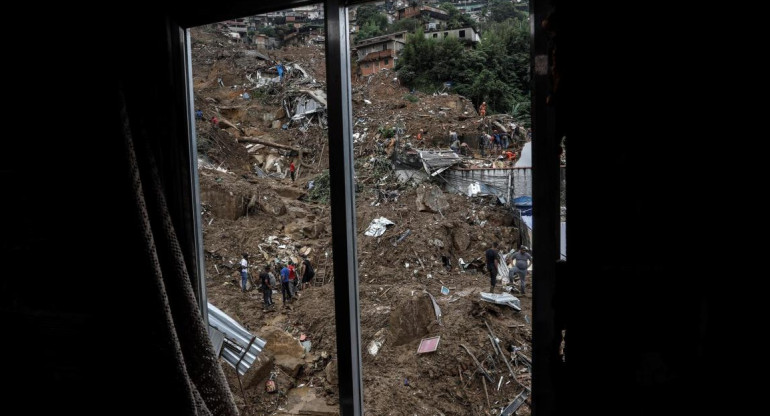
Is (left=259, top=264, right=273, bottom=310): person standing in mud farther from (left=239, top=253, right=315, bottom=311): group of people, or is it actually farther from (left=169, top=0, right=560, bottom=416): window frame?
(left=169, top=0, right=560, bottom=416): window frame

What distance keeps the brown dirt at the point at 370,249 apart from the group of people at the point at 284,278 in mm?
128

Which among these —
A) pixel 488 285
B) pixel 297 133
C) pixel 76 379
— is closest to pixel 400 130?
pixel 297 133

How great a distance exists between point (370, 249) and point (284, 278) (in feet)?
4.75

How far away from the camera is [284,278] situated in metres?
6.77

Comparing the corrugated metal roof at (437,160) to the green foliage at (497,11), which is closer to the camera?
the green foliage at (497,11)

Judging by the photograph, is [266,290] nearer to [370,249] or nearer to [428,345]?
[370,249]

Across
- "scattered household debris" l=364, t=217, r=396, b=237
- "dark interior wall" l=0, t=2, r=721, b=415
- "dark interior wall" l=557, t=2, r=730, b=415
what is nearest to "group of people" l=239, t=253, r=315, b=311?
"scattered household debris" l=364, t=217, r=396, b=237

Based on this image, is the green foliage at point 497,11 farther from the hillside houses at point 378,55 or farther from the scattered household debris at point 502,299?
the scattered household debris at point 502,299

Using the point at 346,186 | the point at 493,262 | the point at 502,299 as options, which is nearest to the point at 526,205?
the point at 346,186

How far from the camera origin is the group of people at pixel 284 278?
6.46 metres

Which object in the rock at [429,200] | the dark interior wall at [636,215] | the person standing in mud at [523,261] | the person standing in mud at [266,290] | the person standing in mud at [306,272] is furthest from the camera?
the rock at [429,200]

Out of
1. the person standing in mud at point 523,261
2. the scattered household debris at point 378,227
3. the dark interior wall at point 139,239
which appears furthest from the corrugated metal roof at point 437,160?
the dark interior wall at point 139,239

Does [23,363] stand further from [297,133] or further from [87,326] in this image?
[297,133]

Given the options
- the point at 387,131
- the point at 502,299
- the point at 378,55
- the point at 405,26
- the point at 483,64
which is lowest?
the point at 502,299
